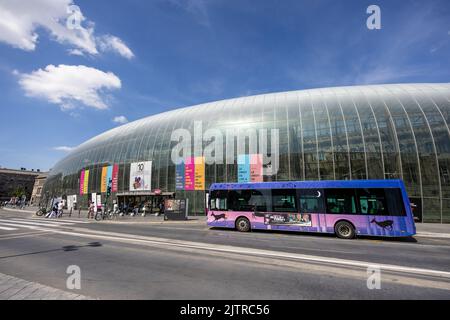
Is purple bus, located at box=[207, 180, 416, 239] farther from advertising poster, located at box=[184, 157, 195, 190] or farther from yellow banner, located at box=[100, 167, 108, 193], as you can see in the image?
yellow banner, located at box=[100, 167, 108, 193]

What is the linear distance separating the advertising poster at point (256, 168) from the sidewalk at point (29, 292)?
23.7m

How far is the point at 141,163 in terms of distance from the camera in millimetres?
35562

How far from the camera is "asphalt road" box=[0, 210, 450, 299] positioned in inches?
191

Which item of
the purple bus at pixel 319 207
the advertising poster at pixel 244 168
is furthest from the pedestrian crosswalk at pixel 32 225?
the advertising poster at pixel 244 168

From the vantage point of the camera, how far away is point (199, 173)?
30875 millimetres

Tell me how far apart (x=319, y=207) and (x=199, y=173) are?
63.0ft

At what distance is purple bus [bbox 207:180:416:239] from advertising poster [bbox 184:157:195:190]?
566 inches

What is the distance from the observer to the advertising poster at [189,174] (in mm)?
31109

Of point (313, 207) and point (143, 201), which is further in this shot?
point (143, 201)

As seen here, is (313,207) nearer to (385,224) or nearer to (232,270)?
(385,224)

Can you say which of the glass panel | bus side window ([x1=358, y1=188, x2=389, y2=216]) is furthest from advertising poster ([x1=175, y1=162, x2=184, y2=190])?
bus side window ([x1=358, y1=188, x2=389, y2=216])

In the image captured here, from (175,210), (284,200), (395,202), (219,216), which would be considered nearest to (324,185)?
(284,200)

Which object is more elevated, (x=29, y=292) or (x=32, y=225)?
(x=29, y=292)
